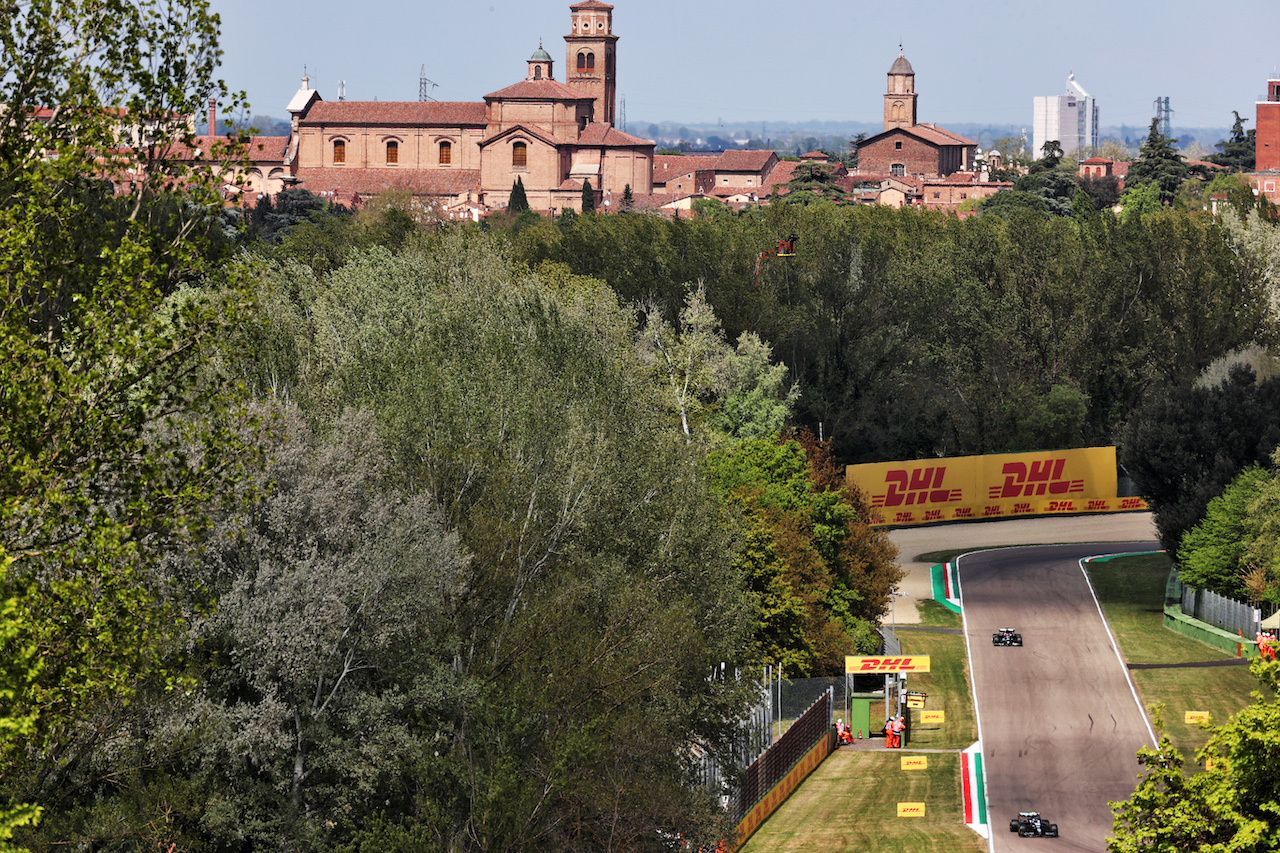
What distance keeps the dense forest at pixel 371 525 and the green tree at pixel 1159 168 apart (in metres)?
95.5

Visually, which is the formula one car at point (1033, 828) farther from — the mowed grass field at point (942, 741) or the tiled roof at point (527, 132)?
the tiled roof at point (527, 132)

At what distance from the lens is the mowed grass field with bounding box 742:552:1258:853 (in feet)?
108

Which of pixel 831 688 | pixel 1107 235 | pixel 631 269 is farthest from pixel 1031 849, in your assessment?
pixel 1107 235

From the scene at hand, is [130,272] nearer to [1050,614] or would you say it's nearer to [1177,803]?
[1177,803]

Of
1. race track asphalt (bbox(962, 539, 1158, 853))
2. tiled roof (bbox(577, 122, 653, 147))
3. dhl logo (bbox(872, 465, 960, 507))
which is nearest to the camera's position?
race track asphalt (bbox(962, 539, 1158, 853))

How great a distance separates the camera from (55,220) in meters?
14.6

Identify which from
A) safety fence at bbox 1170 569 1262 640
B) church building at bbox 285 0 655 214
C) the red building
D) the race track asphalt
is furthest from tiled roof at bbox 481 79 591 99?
safety fence at bbox 1170 569 1262 640

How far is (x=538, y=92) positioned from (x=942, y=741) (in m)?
138

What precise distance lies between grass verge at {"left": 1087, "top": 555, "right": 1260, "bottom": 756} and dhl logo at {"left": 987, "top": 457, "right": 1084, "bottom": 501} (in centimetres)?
730

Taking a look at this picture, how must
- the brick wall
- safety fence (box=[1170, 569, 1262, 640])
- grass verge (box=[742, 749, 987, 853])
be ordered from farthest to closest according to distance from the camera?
the brick wall → safety fence (box=[1170, 569, 1262, 640]) → grass verge (box=[742, 749, 987, 853])

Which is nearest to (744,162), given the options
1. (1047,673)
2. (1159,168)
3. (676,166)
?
(676,166)

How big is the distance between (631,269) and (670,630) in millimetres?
47868

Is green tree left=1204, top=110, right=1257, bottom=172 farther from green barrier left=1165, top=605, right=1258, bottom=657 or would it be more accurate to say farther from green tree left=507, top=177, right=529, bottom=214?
green barrier left=1165, top=605, right=1258, bottom=657

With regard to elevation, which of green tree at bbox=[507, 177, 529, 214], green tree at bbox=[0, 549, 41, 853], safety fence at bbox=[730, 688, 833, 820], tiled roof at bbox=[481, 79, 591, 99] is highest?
tiled roof at bbox=[481, 79, 591, 99]
